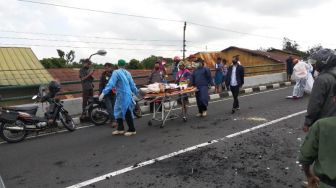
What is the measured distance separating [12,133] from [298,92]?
10.5 m

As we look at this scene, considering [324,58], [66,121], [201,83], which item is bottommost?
[66,121]

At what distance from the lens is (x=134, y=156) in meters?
7.21

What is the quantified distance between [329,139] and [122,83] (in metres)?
6.76

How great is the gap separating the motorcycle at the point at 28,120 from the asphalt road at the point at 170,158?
0.86 ft

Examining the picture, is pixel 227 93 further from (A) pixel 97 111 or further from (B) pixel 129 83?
(B) pixel 129 83

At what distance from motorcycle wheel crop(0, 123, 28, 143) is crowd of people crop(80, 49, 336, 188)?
6.36ft

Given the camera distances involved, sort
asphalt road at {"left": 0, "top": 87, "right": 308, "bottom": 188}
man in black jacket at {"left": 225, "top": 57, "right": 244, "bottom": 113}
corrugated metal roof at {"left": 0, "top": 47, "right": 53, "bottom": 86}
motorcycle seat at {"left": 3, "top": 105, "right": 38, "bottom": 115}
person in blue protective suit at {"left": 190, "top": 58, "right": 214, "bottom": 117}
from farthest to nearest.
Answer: corrugated metal roof at {"left": 0, "top": 47, "right": 53, "bottom": 86}, man in black jacket at {"left": 225, "top": 57, "right": 244, "bottom": 113}, person in blue protective suit at {"left": 190, "top": 58, "right": 214, "bottom": 117}, motorcycle seat at {"left": 3, "top": 105, "right": 38, "bottom": 115}, asphalt road at {"left": 0, "top": 87, "right": 308, "bottom": 188}

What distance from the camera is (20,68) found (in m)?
20.2

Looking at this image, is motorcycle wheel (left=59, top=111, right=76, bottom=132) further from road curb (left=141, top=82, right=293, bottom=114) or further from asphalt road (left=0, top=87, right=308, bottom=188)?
road curb (left=141, top=82, right=293, bottom=114)

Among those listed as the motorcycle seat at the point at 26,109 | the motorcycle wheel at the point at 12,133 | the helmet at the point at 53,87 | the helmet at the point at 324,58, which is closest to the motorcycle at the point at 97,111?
the helmet at the point at 53,87

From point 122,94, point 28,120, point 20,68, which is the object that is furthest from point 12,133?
point 20,68

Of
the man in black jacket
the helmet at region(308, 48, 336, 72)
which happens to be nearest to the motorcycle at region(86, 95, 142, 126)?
the man in black jacket

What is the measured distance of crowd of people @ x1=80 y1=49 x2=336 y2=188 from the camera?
2.85m

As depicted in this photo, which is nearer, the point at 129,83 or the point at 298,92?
the point at 129,83
